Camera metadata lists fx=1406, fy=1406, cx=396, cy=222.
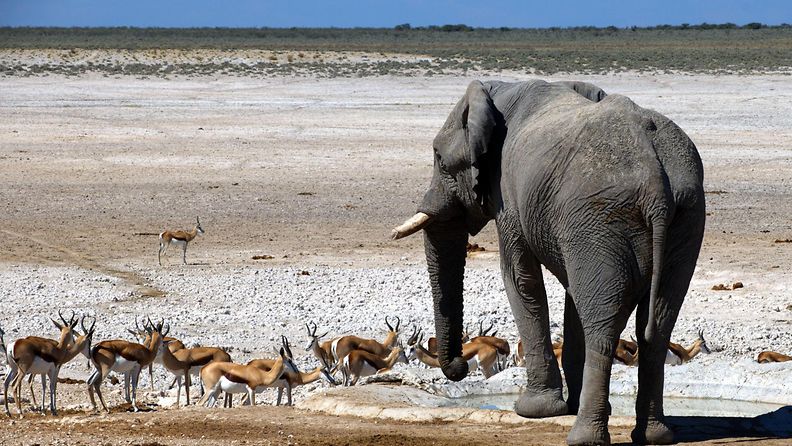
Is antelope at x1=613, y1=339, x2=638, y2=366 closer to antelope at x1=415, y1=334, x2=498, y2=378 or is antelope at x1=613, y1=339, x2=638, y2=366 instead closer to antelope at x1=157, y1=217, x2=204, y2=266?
antelope at x1=415, y1=334, x2=498, y2=378

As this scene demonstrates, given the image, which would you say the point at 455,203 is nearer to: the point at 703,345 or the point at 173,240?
the point at 703,345

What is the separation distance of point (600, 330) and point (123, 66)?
58.7 metres

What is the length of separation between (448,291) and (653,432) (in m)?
2.42

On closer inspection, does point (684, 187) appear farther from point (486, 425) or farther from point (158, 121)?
point (158, 121)

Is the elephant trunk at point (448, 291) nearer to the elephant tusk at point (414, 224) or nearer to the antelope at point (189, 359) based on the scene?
the elephant tusk at point (414, 224)

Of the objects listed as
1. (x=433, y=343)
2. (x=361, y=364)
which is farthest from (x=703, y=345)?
(x=361, y=364)

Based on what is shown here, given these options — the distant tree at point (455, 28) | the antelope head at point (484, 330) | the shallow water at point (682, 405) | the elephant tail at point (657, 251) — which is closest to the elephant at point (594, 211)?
the elephant tail at point (657, 251)

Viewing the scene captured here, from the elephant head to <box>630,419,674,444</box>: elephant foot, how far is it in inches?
72.8

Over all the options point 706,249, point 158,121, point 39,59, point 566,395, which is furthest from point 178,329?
point 39,59

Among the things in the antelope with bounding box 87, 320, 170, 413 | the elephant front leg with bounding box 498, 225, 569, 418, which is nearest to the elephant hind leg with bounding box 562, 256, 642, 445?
the elephant front leg with bounding box 498, 225, 569, 418

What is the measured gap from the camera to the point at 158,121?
36438 millimetres

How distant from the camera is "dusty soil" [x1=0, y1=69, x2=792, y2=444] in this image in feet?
32.0

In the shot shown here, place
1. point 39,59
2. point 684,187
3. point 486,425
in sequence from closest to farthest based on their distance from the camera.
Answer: point 684,187 → point 486,425 → point 39,59

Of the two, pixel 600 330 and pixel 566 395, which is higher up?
pixel 600 330
